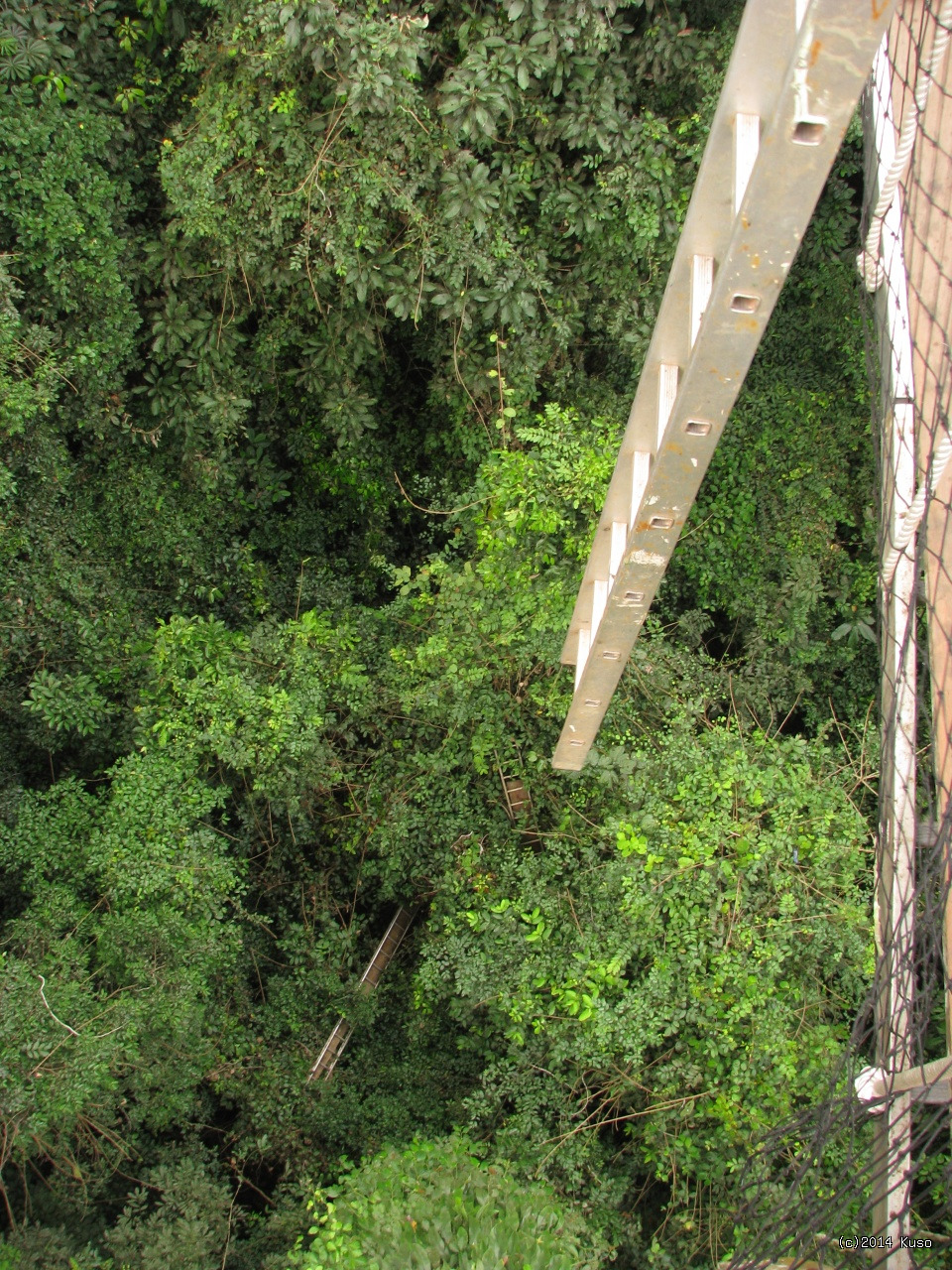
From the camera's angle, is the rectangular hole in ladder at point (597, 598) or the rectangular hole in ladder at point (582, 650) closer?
the rectangular hole in ladder at point (597, 598)

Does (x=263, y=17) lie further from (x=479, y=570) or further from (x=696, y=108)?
(x=479, y=570)

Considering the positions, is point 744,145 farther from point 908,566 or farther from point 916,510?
point 908,566

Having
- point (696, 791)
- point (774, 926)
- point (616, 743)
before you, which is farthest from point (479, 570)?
point (774, 926)

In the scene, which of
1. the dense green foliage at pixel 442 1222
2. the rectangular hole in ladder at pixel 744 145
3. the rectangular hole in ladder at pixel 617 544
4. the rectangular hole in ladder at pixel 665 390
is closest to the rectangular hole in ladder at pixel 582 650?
the rectangular hole in ladder at pixel 617 544

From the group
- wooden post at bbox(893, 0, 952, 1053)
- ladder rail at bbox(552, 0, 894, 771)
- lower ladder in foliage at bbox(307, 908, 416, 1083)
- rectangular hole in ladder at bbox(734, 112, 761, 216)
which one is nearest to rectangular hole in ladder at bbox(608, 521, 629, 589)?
ladder rail at bbox(552, 0, 894, 771)

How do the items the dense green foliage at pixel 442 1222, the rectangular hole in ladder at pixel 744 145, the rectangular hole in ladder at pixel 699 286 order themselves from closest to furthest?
the rectangular hole in ladder at pixel 744 145
the rectangular hole in ladder at pixel 699 286
the dense green foliage at pixel 442 1222

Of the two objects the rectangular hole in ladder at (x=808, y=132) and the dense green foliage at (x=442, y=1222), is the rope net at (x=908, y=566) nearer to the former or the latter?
the dense green foliage at (x=442, y=1222)

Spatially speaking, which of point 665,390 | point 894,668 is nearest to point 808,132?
point 665,390
